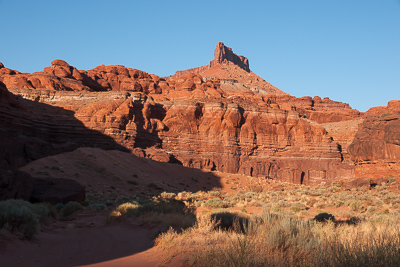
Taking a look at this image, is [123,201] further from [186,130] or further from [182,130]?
[186,130]

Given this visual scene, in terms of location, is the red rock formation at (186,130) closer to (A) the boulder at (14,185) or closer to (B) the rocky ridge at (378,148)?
(B) the rocky ridge at (378,148)

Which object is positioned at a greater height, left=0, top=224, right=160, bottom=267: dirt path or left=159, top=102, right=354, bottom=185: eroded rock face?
left=159, top=102, right=354, bottom=185: eroded rock face

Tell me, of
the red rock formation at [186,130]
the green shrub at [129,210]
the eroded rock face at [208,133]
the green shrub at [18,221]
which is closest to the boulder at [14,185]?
the green shrub at [129,210]

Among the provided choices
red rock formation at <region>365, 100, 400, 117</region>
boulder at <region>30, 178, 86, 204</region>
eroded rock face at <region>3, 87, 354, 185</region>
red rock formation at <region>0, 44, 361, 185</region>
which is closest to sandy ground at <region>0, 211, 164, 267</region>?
boulder at <region>30, 178, 86, 204</region>

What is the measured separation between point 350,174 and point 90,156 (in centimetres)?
4486

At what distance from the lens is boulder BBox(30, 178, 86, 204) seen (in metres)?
16.3

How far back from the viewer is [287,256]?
17.9 ft

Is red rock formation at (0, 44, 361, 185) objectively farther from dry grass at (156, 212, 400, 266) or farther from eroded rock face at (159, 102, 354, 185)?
dry grass at (156, 212, 400, 266)

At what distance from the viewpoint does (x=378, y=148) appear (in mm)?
32562

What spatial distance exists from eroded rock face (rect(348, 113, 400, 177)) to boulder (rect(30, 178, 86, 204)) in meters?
28.4

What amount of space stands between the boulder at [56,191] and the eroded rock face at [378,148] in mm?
28358

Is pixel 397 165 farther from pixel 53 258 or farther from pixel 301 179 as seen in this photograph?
pixel 53 258

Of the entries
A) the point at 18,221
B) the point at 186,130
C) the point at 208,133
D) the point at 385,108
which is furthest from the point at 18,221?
the point at 385,108

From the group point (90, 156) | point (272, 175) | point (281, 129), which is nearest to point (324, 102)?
point (281, 129)
